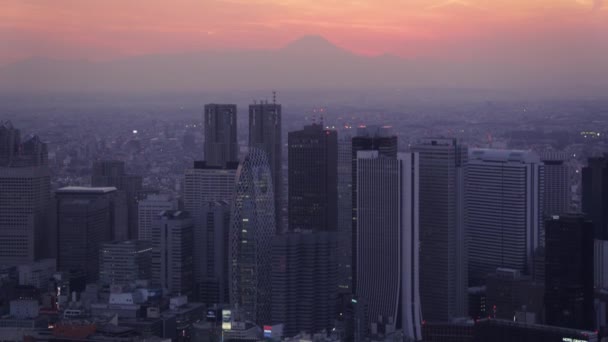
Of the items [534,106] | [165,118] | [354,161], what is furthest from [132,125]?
[534,106]

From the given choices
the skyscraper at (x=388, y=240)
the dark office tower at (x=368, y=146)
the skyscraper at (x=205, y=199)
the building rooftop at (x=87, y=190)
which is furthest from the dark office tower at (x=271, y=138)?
the building rooftop at (x=87, y=190)

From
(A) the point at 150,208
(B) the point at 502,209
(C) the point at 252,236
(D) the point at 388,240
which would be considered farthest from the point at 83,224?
(B) the point at 502,209

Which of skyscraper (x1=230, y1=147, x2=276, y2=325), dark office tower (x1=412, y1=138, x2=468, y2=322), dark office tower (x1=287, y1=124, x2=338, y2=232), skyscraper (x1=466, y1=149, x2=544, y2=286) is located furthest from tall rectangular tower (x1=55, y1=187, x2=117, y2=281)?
skyscraper (x1=466, y1=149, x2=544, y2=286)

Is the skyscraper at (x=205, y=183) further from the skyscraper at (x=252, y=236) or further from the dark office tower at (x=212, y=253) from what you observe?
the skyscraper at (x=252, y=236)

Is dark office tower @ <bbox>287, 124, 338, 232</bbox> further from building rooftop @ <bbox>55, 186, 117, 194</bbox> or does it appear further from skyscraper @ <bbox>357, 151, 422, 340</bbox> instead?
building rooftop @ <bbox>55, 186, 117, 194</bbox>

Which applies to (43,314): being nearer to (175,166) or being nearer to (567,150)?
(175,166)

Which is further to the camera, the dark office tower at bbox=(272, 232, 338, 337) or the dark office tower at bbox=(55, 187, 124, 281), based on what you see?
the dark office tower at bbox=(55, 187, 124, 281)

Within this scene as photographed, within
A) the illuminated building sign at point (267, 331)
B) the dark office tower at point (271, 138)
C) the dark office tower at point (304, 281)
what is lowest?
the illuminated building sign at point (267, 331)
